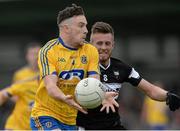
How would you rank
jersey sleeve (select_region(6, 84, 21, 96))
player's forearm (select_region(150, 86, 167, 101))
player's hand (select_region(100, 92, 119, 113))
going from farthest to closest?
jersey sleeve (select_region(6, 84, 21, 96)) < player's forearm (select_region(150, 86, 167, 101)) < player's hand (select_region(100, 92, 119, 113))

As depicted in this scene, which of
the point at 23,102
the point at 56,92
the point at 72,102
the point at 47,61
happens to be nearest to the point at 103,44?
the point at 47,61

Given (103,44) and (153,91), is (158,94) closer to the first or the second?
(153,91)

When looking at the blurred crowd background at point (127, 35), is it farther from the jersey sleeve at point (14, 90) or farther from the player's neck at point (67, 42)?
the player's neck at point (67, 42)

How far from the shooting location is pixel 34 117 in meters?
8.91

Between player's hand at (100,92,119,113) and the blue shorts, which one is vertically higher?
player's hand at (100,92,119,113)

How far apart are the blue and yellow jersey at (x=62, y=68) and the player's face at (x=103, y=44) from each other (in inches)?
10.3

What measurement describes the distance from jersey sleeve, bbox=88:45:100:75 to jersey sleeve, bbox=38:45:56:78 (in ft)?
1.44

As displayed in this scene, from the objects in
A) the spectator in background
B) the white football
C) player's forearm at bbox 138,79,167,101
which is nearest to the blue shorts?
the white football

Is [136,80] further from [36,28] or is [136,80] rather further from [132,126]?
[36,28]

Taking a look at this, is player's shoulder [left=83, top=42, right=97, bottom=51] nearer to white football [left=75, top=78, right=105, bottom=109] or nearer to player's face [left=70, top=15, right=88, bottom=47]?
player's face [left=70, top=15, right=88, bottom=47]

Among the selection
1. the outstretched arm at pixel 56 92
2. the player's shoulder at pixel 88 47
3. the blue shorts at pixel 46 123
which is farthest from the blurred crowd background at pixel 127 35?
the outstretched arm at pixel 56 92

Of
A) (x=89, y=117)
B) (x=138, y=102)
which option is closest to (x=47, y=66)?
(x=89, y=117)

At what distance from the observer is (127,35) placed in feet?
87.1

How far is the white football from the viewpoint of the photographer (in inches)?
320
